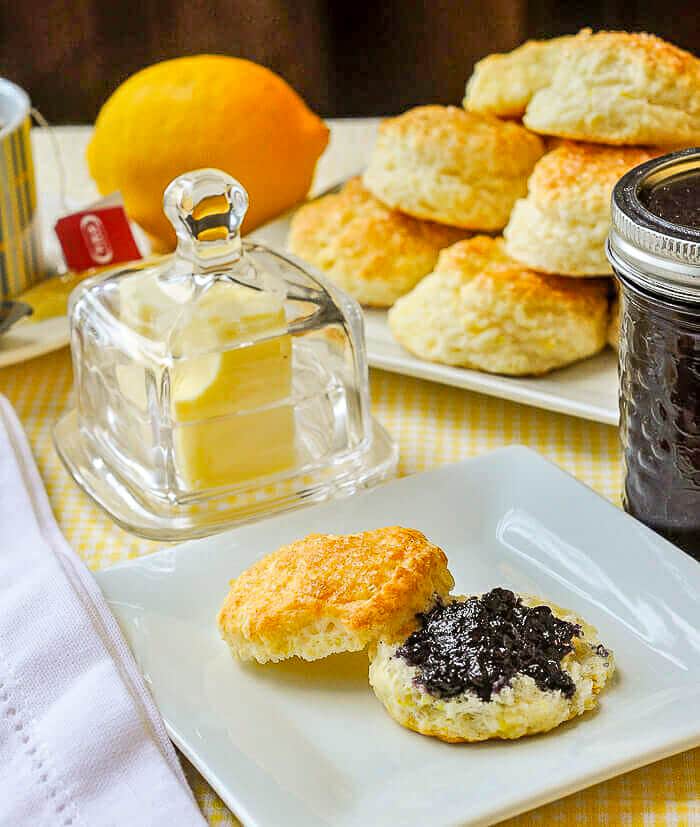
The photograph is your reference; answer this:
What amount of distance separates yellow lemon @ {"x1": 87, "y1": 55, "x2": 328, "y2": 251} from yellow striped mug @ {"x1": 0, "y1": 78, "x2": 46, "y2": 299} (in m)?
0.16

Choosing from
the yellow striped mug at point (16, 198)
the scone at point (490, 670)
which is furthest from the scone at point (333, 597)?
the yellow striped mug at point (16, 198)

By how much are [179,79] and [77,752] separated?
1.13m

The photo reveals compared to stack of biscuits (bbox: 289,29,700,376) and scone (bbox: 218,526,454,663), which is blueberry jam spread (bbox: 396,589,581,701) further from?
stack of biscuits (bbox: 289,29,700,376)

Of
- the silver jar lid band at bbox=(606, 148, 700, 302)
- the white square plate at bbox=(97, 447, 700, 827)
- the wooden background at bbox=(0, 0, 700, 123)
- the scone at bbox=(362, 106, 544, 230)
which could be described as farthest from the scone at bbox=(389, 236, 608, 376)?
the wooden background at bbox=(0, 0, 700, 123)

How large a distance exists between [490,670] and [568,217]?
0.67 metres

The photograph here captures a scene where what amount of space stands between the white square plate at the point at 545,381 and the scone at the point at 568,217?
0.40 feet

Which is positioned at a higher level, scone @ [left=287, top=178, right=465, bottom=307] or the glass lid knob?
the glass lid knob

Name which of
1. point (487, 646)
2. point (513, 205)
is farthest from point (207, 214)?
point (487, 646)

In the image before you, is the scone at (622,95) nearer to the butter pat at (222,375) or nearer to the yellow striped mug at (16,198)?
the butter pat at (222,375)

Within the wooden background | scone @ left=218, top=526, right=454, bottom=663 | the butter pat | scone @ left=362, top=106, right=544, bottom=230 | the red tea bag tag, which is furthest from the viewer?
the wooden background

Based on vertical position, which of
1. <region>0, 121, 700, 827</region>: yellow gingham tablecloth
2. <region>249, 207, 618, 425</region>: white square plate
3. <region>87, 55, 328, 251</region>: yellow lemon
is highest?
<region>87, 55, 328, 251</region>: yellow lemon

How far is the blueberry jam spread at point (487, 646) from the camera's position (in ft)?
2.86

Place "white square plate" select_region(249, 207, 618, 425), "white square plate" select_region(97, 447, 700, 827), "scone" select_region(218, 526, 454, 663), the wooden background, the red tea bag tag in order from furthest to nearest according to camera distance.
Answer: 1. the wooden background
2. the red tea bag tag
3. "white square plate" select_region(249, 207, 618, 425)
4. "scone" select_region(218, 526, 454, 663)
5. "white square plate" select_region(97, 447, 700, 827)

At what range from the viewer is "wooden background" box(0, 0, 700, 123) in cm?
286
